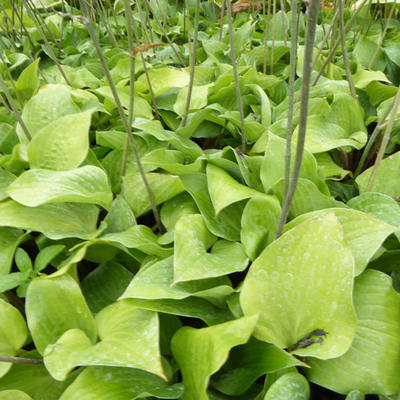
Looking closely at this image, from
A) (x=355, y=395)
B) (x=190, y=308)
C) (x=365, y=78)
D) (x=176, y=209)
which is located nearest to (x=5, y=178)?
(x=176, y=209)

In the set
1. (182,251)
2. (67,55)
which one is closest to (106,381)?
(182,251)

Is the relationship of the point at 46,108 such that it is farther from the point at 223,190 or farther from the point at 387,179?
the point at 387,179

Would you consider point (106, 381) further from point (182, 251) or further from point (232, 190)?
point (232, 190)

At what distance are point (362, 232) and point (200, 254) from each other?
230 millimetres

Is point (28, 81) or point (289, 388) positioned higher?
point (28, 81)

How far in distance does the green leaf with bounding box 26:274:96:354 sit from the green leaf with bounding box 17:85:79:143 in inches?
16.2

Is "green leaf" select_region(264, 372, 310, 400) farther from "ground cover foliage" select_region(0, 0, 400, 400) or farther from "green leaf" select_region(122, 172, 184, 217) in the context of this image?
"green leaf" select_region(122, 172, 184, 217)

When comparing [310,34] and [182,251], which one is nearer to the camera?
[310,34]

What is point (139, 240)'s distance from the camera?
0.58 metres

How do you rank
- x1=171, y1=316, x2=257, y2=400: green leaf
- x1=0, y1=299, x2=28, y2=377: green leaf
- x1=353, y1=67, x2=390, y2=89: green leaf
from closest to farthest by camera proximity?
x1=171, y1=316, x2=257, y2=400: green leaf → x1=0, y1=299, x2=28, y2=377: green leaf → x1=353, y1=67, x2=390, y2=89: green leaf

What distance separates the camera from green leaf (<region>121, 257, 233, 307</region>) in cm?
49

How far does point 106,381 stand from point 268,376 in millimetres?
199

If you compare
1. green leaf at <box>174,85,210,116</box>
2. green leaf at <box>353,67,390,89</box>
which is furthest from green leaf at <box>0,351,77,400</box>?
green leaf at <box>353,67,390,89</box>

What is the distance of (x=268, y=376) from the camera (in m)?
0.46
